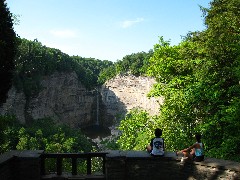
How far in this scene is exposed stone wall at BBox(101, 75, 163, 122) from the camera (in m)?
97.1

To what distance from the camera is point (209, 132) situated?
15820 millimetres

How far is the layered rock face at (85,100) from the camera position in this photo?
9331 centimetres

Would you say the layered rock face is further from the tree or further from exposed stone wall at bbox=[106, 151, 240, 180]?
exposed stone wall at bbox=[106, 151, 240, 180]

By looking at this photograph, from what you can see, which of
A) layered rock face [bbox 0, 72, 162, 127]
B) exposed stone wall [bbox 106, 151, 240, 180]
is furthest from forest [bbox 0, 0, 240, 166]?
layered rock face [bbox 0, 72, 162, 127]

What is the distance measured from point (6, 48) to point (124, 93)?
87.2 meters

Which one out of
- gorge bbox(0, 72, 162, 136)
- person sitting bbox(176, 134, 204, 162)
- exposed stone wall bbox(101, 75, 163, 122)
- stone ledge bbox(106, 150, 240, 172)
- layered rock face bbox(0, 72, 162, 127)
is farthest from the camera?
exposed stone wall bbox(101, 75, 163, 122)

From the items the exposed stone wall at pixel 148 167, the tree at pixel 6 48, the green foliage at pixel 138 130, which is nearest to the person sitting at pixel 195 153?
the exposed stone wall at pixel 148 167

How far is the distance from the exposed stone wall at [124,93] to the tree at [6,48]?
262 feet

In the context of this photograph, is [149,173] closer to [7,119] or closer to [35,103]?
[7,119]

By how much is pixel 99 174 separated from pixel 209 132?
8.11 meters

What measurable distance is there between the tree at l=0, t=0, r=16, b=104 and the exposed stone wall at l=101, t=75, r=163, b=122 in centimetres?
7983

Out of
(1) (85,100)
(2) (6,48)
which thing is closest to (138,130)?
(2) (6,48)

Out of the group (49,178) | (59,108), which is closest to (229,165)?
(49,178)

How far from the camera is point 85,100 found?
106000 millimetres
